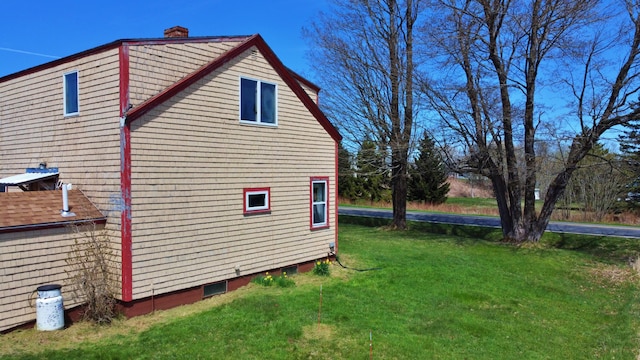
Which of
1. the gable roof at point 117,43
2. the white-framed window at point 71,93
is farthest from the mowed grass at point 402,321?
the gable roof at point 117,43

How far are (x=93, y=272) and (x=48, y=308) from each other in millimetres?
851

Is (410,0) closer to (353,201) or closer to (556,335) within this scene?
(556,335)

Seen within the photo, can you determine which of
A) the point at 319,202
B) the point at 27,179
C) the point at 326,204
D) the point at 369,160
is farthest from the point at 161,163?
the point at 369,160

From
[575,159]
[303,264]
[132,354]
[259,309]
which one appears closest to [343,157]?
[575,159]

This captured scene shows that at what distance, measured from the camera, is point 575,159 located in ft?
48.2

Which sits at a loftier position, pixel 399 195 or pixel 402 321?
pixel 399 195

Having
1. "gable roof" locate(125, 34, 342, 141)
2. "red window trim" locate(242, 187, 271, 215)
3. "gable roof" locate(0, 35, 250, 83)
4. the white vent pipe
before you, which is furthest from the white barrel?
"gable roof" locate(0, 35, 250, 83)

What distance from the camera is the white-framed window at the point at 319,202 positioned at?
38.2 feet

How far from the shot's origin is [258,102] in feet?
32.9

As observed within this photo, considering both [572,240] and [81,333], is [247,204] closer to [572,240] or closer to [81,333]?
[81,333]

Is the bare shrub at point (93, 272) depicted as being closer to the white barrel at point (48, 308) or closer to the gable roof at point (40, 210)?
the gable roof at point (40, 210)

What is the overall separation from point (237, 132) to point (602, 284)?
1020 cm

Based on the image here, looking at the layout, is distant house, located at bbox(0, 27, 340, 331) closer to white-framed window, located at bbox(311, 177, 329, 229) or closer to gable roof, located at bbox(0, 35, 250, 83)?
gable roof, located at bbox(0, 35, 250, 83)

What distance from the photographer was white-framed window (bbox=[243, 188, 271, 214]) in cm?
965
